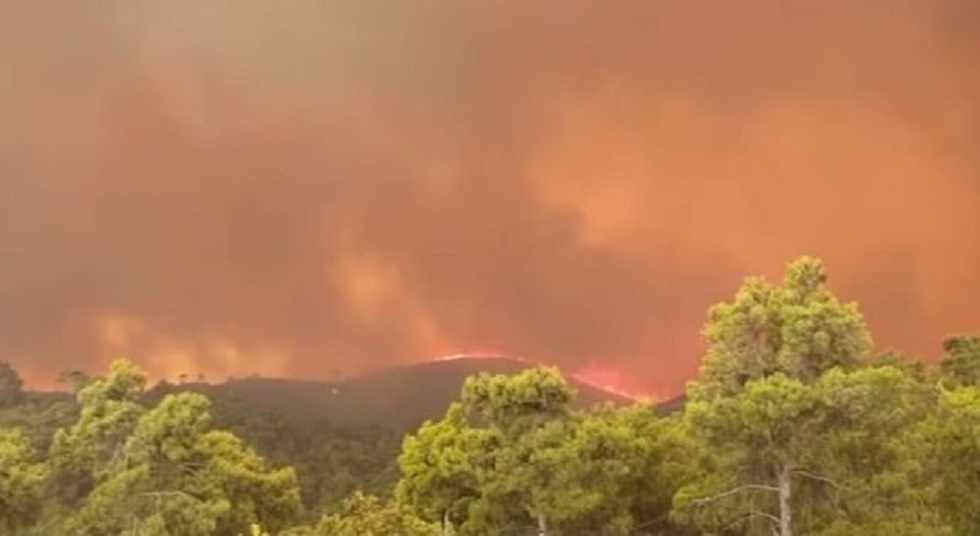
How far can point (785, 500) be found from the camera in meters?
22.1

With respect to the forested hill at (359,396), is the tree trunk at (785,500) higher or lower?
lower

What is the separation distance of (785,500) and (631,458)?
408 cm

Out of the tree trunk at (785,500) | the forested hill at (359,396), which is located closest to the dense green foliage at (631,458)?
the tree trunk at (785,500)

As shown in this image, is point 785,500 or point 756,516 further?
point 756,516

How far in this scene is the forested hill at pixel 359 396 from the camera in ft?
206

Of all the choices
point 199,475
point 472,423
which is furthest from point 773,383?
point 199,475

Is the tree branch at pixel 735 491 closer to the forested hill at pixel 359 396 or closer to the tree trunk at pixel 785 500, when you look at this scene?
the tree trunk at pixel 785 500

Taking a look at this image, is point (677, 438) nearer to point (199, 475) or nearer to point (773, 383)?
point (773, 383)

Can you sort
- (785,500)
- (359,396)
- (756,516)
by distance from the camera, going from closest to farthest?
(785,500) < (756,516) < (359,396)

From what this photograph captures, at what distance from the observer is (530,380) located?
25.7m

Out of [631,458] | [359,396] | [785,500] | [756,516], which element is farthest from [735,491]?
[359,396]

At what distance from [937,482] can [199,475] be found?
49.3ft

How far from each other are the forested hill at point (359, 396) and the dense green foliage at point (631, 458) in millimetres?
26311

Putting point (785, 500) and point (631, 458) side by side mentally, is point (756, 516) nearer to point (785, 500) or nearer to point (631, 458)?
point (785, 500)
